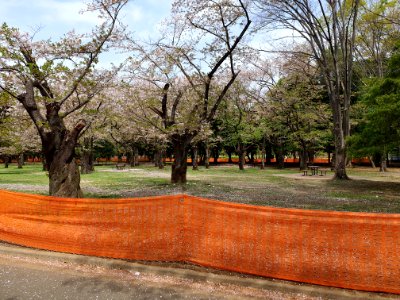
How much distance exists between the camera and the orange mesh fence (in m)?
4.66

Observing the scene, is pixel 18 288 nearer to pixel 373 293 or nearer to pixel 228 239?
pixel 228 239

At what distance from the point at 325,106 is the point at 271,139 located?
11.0 meters

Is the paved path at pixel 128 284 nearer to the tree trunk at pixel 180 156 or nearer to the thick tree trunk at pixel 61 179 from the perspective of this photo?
the thick tree trunk at pixel 61 179

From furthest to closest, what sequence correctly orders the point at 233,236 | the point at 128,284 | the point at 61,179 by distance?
the point at 61,179 → the point at 233,236 → the point at 128,284

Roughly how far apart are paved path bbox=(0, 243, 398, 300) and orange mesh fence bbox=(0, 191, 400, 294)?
0.68 ft

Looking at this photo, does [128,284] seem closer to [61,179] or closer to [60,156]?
[61,179]

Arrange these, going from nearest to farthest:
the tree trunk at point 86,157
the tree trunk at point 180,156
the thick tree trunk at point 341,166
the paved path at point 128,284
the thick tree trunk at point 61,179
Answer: the paved path at point 128,284 < the thick tree trunk at point 61,179 < the tree trunk at point 180,156 < the thick tree trunk at point 341,166 < the tree trunk at point 86,157

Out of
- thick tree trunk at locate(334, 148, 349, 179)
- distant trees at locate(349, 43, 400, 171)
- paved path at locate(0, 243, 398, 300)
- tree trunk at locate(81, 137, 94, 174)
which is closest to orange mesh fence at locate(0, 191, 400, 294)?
paved path at locate(0, 243, 398, 300)

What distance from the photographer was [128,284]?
509 centimetres

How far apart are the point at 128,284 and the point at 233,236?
1.87 m

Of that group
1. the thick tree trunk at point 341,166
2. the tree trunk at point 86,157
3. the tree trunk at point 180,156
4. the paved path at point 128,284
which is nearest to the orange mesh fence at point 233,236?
the paved path at point 128,284

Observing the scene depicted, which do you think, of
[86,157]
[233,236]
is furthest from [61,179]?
[86,157]

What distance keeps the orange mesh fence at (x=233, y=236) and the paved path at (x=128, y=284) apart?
0.21 meters

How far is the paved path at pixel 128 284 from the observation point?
4.64 m
